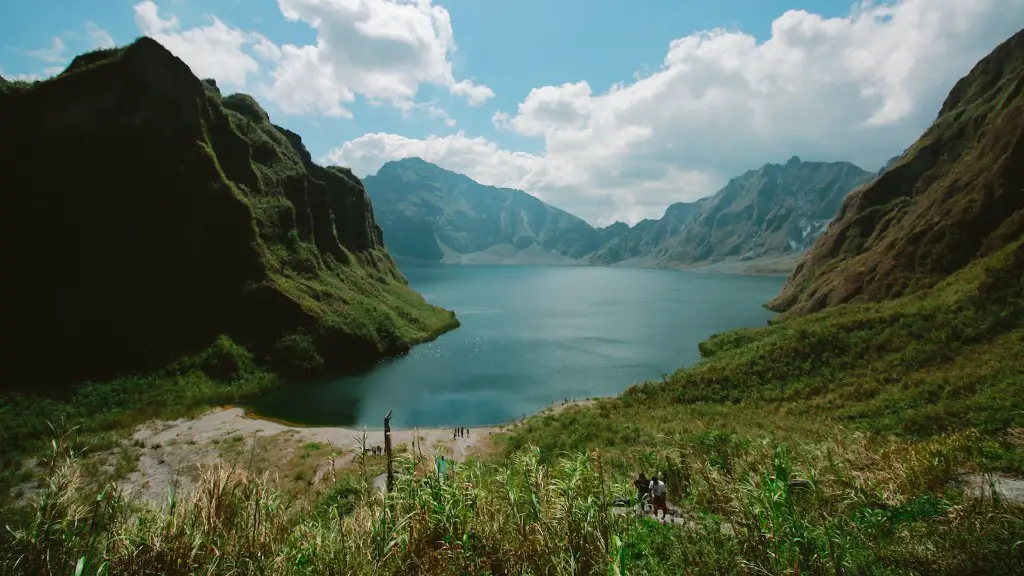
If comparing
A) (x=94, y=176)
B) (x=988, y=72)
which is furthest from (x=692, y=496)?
(x=988, y=72)

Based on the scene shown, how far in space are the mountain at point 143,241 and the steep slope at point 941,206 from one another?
66.7 metres

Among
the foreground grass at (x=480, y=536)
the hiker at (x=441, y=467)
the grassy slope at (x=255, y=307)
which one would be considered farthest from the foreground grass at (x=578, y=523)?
the grassy slope at (x=255, y=307)

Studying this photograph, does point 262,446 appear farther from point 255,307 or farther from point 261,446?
point 255,307

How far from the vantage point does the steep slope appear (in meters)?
46.5

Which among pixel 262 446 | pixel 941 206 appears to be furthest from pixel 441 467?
pixel 941 206

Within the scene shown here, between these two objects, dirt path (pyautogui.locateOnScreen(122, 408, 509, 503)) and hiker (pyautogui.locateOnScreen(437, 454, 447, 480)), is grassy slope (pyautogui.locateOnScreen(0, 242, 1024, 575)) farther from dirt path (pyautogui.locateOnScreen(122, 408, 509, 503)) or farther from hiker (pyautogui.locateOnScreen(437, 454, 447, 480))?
dirt path (pyautogui.locateOnScreen(122, 408, 509, 503))

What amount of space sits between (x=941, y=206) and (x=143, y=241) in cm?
9487

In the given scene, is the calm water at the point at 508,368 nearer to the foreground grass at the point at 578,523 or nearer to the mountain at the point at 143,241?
the mountain at the point at 143,241

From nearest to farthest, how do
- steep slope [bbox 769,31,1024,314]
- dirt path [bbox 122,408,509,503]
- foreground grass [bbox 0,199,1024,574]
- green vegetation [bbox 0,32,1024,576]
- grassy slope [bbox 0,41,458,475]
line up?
foreground grass [bbox 0,199,1024,574], green vegetation [bbox 0,32,1024,576], dirt path [bbox 122,408,509,503], grassy slope [bbox 0,41,458,475], steep slope [bbox 769,31,1024,314]

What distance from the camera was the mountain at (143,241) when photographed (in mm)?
46781

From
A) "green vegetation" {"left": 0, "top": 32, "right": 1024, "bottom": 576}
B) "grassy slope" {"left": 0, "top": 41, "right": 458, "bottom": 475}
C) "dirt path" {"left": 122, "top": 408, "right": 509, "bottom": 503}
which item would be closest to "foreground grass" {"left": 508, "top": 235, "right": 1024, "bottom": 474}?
"green vegetation" {"left": 0, "top": 32, "right": 1024, "bottom": 576}

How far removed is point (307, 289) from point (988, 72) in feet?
401

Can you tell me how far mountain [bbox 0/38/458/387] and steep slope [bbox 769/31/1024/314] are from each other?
219 feet

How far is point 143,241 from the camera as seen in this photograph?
2163 inches
